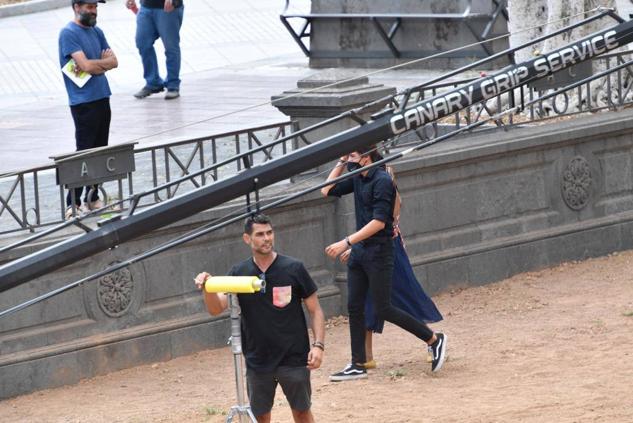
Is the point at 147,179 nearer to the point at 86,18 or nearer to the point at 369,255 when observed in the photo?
the point at 86,18

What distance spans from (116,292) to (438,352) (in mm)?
2656

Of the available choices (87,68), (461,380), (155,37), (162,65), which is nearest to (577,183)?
(461,380)

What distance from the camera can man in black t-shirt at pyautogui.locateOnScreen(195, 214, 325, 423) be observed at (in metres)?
8.82

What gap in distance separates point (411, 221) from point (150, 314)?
2929 millimetres

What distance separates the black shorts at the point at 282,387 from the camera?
893 cm

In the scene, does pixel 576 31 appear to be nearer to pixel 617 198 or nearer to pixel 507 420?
pixel 617 198

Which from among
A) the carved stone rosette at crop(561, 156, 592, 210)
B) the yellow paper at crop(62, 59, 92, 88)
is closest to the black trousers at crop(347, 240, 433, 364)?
the yellow paper at crop(62, 59, 92, 88)

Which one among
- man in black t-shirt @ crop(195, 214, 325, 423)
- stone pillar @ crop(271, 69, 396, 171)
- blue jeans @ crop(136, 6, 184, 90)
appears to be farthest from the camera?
blue jeans @ crop(136, 6, 184, 90)

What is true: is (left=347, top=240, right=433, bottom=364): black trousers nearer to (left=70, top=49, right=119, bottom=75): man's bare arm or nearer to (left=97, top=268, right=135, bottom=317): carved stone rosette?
(left=97, top=268, right=135, bottom=317): carved stone rosette

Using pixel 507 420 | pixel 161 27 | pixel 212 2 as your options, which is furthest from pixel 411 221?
pixel 212 2

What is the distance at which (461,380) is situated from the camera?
11.5m

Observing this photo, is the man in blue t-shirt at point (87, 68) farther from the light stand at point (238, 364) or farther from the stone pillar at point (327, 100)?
the light stand at point (238, 364)

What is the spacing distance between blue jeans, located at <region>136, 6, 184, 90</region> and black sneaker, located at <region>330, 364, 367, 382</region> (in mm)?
9095

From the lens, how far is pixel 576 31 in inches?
667
